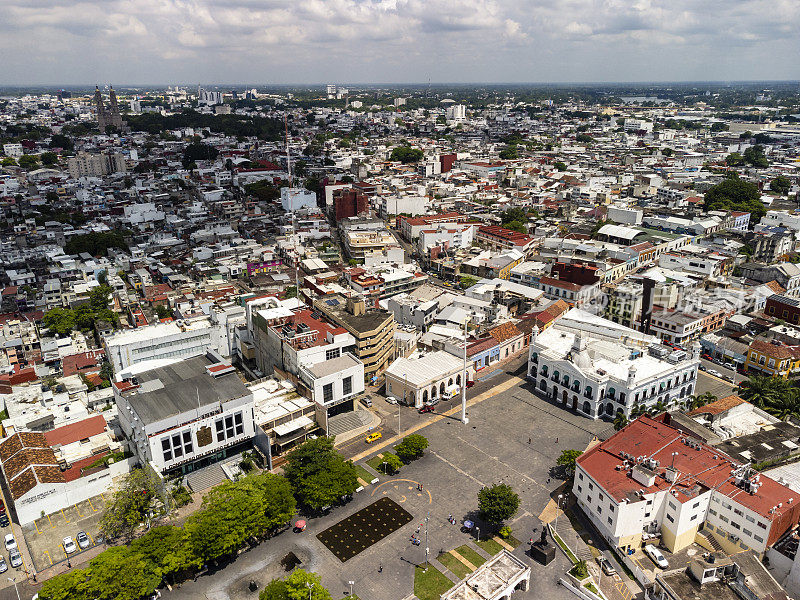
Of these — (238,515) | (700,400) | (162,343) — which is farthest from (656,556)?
(162,343)

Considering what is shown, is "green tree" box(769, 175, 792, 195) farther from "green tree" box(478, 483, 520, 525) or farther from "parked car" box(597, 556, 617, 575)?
"green tree" box(478, 483, 520, 525)

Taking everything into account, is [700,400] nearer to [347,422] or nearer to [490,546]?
[490,546]

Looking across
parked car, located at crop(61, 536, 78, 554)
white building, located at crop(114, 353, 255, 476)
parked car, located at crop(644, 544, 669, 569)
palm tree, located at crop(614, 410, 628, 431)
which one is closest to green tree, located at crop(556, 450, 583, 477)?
palm tree, located at crop(614, 410, 628, 431)

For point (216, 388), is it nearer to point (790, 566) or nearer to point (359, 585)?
point (359, 585)

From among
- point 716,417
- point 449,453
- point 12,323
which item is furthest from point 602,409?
point 12,323

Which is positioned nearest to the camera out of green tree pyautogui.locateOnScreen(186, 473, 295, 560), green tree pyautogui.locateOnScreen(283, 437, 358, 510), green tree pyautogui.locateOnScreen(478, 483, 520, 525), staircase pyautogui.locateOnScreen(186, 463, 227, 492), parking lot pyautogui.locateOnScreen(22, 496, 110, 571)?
green tree pyautogui.locateOnScreen(186, 473, 295, 560)

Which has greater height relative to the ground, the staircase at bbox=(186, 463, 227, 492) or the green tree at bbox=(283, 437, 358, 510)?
the green tree at bbox=(283, 437, 358, 510)
